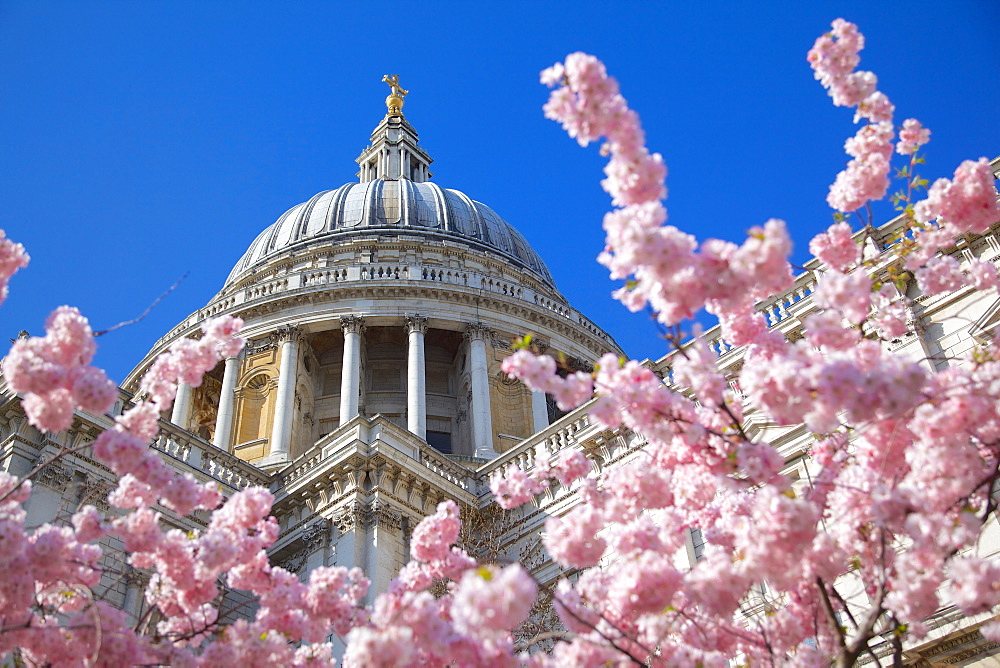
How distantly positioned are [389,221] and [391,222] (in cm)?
23

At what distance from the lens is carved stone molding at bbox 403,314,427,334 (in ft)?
120

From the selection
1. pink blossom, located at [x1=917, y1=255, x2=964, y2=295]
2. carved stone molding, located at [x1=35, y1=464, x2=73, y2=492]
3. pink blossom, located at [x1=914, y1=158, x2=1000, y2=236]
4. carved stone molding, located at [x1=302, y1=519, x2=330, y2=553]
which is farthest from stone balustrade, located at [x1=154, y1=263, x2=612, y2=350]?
pink blossom, located at [x1=914, y1=158, x2=1000, y2=236]

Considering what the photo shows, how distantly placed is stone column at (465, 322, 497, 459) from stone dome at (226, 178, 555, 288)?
8.77 metres

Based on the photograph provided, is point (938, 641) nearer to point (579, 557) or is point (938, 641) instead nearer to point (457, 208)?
point (579, 557)

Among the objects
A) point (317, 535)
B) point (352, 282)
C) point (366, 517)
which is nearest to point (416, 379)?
point (352, 282)

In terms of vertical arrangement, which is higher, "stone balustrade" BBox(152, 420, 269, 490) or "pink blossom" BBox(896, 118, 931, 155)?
"stone balustrade" BBox(152, 420, 269, 490)

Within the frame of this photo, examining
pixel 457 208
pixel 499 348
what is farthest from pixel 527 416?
pixel 457 208

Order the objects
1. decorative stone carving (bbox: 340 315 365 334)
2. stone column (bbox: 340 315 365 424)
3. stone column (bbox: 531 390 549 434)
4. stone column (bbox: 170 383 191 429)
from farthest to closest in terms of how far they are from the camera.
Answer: decorative stone carving (bbox: 340 315 365 334) → stone column (bbox: 170 383 191 429) → stone column (bbox: 531 390 549 434) → stone column (bbox: 340 315 365 424)

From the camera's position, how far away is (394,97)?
60219mm

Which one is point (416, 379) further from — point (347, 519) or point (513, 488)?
point (513, 488)

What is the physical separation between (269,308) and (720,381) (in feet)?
102

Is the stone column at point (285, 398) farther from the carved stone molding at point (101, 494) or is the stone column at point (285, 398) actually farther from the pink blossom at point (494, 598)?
the pink blossom at point (494, 598)

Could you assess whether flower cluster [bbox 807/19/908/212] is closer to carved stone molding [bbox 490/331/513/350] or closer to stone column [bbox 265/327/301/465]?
stone column [bbox 265/327/301/465]

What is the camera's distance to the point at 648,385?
8711 millimetres
